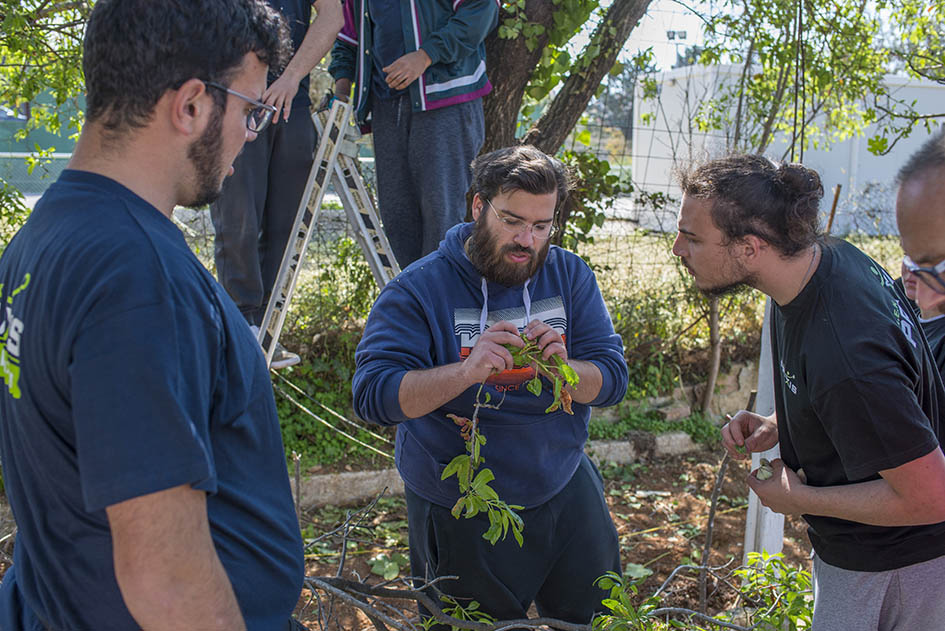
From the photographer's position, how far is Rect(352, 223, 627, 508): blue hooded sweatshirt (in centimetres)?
251

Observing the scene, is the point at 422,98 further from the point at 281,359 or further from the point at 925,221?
the point at 925,221

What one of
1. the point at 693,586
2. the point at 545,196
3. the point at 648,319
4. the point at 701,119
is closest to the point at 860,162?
the point at 701,119

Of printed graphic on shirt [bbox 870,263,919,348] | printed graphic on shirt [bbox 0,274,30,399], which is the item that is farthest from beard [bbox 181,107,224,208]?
printed graphic on shirt [bbox 870,263,919,348]

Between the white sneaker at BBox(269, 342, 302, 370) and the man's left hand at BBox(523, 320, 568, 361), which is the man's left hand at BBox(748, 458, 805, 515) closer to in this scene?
the man's left hand at BBox(523, 320, 568, 361)

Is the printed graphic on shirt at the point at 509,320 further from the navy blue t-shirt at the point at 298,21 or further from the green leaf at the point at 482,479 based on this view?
the navy blue t-shirt at the point at 298,21

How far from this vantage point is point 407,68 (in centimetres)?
346

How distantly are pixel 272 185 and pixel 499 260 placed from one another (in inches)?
63.4

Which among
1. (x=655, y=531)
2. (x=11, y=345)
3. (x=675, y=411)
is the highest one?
(x=11, y=345)

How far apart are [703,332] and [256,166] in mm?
4283

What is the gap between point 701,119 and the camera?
23.8 feet

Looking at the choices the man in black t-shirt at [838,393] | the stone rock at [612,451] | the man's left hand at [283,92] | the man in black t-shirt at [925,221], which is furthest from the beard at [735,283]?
the stone rock at [612,451]

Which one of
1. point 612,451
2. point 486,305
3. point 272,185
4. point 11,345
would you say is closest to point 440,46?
point 272,185

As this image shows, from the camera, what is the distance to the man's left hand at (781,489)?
204 cm

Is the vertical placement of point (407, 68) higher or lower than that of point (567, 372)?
higher
